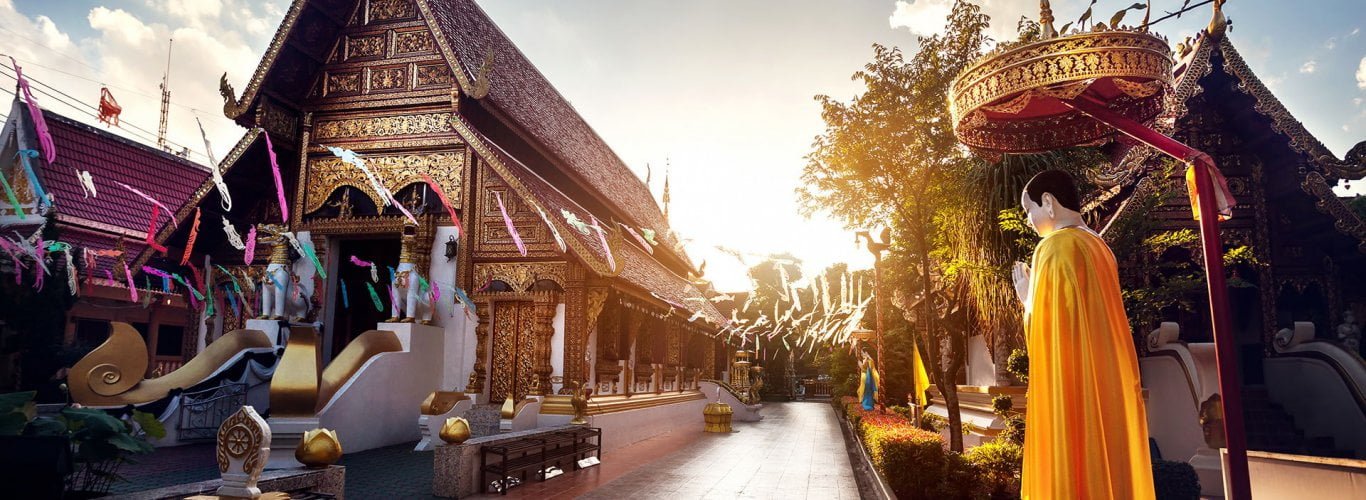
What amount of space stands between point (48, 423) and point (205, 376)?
7428mm

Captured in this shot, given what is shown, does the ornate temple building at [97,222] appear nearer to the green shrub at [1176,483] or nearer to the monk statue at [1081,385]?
the monk statue at [1081,385]

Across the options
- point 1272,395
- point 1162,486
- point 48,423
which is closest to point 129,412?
point 48,423

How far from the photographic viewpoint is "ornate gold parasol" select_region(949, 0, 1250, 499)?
11.9 ft

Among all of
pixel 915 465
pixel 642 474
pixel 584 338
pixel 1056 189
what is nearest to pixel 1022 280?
pixel 1056 189

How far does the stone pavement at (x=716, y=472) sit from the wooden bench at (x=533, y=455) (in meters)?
0.24

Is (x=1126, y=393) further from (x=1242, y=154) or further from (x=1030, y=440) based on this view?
(x=1242, y=154)

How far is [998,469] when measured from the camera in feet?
23.7

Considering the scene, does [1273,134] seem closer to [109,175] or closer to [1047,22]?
[1047,22]

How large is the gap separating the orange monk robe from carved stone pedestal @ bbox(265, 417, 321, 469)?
7.71 m

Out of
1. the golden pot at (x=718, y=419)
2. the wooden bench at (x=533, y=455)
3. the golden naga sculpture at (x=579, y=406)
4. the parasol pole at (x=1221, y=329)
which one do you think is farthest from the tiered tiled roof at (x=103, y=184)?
the parasol pole at (x=1221, y=329)

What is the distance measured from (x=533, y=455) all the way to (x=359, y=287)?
9.40 meters

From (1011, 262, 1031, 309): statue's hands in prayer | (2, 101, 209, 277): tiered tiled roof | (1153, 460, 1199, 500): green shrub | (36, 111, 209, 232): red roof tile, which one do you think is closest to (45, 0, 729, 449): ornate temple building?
(2, 101, 209, 277): tiered tiled roof

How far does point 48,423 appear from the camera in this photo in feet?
15.8

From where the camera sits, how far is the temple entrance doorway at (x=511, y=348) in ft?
41.2
